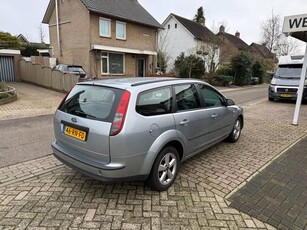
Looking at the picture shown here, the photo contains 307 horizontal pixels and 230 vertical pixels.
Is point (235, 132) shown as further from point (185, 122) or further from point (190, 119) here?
point (185, 122)

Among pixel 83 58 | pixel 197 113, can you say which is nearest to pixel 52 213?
pixel 197 113

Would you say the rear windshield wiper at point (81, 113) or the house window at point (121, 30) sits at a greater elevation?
the house window at point (121, 30)

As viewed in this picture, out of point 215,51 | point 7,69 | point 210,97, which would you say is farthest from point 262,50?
point 210,97

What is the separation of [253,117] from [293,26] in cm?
316

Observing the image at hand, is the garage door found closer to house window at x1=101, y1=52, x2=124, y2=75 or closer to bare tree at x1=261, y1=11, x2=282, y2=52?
house window at x1=101, y1=52, x2=124, y2=75

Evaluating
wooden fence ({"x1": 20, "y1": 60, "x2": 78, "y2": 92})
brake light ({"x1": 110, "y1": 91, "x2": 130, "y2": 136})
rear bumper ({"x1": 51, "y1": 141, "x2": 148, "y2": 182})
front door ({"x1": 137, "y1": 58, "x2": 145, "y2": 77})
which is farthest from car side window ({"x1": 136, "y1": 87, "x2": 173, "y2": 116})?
front door ({"x1": 137, "y1": 58, "x2": 145, "y2": 77})

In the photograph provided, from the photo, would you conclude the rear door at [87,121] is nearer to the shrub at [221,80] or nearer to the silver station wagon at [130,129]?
the silver station wagon at [130,129]

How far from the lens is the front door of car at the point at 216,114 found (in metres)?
4.09

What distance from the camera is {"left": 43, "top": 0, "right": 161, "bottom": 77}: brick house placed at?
692 inches

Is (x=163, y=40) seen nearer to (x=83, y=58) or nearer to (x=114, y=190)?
(x=83, y=58)

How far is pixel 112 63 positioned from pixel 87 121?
56.4 ft

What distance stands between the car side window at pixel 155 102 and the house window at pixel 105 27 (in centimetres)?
1650

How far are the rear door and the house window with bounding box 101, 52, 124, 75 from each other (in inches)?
625

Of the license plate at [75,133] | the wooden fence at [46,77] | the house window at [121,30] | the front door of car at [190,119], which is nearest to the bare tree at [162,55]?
the house window at [121,30]
